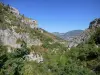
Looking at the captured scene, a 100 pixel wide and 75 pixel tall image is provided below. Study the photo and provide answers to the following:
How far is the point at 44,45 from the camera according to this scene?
64.9 metres

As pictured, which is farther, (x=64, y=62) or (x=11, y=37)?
(x=11, y=37)

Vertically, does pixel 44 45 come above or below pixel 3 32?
below

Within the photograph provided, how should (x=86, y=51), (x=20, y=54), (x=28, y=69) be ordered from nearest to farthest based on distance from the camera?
1. (x=28, y=69)
2. (x=20, y=54)
3. (x=86, y=51)

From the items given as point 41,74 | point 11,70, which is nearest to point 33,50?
point 41,74

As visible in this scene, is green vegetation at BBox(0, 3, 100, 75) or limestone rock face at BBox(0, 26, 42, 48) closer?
green vegetation at BBox(0, 3, 100, 75)

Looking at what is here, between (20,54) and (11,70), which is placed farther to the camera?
(20,54)

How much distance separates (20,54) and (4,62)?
239cm

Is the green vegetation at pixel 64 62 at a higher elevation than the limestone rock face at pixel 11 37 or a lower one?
lower

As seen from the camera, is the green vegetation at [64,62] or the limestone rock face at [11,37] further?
the limestone rock face at [11,37]


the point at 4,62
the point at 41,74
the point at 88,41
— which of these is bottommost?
the point at 41,74

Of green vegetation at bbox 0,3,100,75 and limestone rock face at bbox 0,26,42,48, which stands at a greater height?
limestone rock face at bbox 0,26,42,48

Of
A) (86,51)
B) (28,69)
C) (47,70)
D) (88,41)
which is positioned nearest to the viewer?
(28,69)

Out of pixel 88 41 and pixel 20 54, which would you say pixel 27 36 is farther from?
pixel 20 54

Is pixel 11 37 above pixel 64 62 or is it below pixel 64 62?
above
